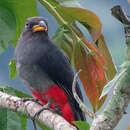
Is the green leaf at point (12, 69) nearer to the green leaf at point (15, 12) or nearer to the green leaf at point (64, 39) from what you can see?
the green leaf at point (15, 12)

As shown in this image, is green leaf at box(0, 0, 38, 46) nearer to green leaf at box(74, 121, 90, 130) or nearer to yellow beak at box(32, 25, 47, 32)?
yellow beak at box(32, 25, 47, 32)

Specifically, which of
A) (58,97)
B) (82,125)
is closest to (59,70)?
(58,97)

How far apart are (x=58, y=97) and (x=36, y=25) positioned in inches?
23.4

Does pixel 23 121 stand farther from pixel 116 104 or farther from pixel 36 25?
pixel 116 104

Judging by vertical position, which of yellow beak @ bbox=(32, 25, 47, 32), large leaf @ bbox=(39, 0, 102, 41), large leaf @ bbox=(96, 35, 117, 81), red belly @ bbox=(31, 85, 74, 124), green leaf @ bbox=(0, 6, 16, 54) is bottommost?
red belly @ bbox=(31, 85, 74, 124)

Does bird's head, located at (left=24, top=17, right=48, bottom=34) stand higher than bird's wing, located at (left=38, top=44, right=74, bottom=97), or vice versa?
bird's head, located at (left=24, top=17, right=48, bottom=34)

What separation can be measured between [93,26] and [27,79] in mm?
822

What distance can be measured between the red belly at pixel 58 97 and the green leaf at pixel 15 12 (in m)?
0.61

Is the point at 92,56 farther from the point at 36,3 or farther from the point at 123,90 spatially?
the point at 123,90

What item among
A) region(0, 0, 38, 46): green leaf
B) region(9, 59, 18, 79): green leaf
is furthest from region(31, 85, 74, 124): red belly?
region(0, 0, 38, 46): green leaf

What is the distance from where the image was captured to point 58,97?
2707 mm

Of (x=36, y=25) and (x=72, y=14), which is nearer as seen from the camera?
(x=72, y=14)

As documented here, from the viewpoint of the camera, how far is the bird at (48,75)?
2.68 meters

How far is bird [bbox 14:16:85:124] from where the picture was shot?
2684 millimetres
